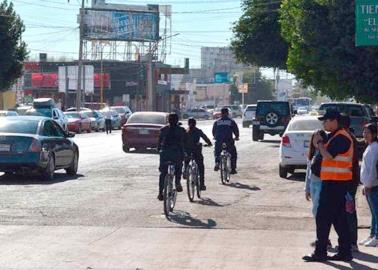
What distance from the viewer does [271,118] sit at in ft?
148

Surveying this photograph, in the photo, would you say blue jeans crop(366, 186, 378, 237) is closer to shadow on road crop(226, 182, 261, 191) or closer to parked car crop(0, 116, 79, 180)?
shadow on road crop(226, 182, 261, 191)

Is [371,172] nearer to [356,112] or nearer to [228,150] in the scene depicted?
[228,150]

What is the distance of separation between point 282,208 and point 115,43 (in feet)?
265

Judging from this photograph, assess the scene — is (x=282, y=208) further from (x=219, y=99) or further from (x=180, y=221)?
(x=219, y=99)

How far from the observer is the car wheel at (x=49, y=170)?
70.8 ft

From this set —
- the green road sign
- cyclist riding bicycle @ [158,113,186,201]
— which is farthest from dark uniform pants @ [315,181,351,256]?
the green road sign

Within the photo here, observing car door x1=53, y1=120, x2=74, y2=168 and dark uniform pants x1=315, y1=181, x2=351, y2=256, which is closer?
dark uniform pants x1=315, y1=181, x2=351, y2=256

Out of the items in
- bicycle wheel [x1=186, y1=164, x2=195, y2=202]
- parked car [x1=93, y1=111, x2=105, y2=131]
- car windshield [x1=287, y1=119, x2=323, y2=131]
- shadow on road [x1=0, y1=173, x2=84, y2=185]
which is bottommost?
parked car [x1=93, y1=111, x2=105, y2=131]

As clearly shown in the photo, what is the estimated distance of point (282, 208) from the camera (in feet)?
56.3

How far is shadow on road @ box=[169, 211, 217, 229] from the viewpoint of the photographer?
1459 cm

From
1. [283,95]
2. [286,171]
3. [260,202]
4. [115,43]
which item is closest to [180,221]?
[260,202]

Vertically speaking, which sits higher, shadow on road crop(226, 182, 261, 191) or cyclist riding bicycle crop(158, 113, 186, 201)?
cyclist riding bicycle crop(158, 113, 186, 201)

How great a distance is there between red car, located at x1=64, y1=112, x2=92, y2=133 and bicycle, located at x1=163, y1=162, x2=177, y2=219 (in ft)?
127

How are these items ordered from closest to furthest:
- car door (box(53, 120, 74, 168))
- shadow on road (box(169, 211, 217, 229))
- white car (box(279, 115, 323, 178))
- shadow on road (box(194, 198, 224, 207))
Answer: shadow on road (box(169, 211, 217, 229)) < shadow on road (box(194, 198, 224, 207)) < car door (box(53, 120, 74, 168)) < white car (box(279, 115, 323, 178))
